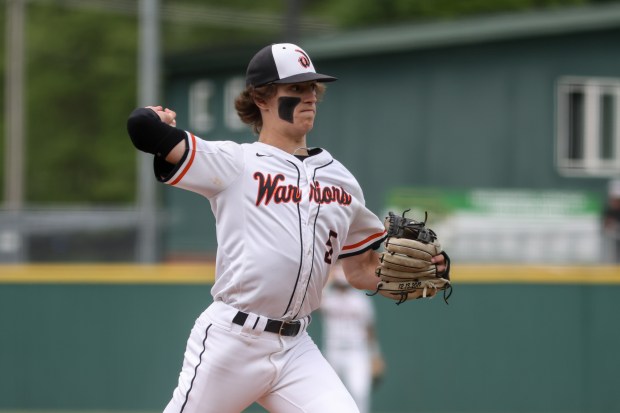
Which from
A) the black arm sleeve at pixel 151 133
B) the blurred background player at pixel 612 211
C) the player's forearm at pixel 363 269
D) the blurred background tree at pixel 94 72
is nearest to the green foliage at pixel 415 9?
the blurred background tree at pixel 94 72

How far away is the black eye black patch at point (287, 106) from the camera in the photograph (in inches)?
166

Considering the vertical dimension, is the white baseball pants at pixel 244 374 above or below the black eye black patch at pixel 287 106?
below

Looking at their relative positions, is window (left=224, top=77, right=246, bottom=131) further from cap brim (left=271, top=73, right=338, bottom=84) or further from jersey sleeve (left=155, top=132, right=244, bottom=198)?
jersey sleeve (left=155, top=132, right=244, bottom=198)

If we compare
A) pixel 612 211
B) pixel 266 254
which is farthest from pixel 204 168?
pixel 612 211

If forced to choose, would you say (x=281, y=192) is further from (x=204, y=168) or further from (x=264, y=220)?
(x=204, y=168)

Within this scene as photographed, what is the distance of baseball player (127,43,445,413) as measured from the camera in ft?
13.3

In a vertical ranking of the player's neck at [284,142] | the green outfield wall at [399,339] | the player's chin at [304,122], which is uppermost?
the player's chin at [304,122]

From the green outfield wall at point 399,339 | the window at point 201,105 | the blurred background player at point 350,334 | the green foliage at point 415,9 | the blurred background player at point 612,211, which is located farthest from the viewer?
the green foliage at point 415,9

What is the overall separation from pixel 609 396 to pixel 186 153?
6546 mm

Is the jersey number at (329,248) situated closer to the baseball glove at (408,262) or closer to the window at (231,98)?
the baseball glove at (408,262)

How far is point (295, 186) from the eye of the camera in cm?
413

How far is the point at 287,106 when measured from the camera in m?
4.22

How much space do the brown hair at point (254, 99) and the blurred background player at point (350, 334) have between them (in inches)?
178

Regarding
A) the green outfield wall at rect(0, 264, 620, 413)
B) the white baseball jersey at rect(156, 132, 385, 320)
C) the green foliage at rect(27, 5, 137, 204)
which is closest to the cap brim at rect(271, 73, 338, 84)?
the white baseball jersey at rect(156, 132, 385, 320)
